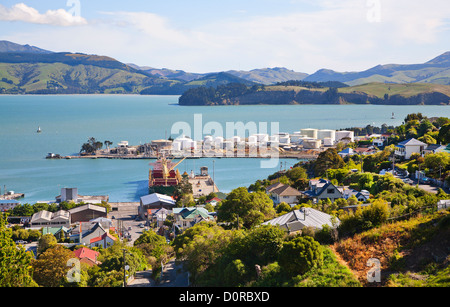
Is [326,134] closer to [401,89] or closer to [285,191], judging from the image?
[285,191]

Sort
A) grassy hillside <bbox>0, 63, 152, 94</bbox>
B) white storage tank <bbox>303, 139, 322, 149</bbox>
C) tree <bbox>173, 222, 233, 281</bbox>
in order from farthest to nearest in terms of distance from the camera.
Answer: grassy hillside <bbox>0, 63, 152, 94</bbox> → white storage tank <bbox>303, 139, 322, 149</bbox> → tree <bbox>173, 222, 233, 281</bbox>

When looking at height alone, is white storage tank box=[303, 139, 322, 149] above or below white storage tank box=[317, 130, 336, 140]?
below

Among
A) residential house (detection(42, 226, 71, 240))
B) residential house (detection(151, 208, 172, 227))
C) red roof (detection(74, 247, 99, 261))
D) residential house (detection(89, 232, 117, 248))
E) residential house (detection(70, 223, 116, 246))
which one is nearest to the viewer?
red roof (detection(74, 247, 99, 261))

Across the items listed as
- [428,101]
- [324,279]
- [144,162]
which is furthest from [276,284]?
[428,101]

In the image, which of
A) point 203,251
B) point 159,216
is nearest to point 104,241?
point 159,216

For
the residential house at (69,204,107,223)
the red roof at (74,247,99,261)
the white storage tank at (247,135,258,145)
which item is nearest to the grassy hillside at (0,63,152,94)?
the white storage tank at (247,135,258,145)

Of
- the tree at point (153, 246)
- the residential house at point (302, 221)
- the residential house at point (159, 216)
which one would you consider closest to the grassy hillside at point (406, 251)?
the residential house at point (302, 221)

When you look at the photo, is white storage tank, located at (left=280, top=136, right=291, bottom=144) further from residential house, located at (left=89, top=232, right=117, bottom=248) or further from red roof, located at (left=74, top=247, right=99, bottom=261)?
red roof, located at (left=74, top=247, right=99, bottom=261)
